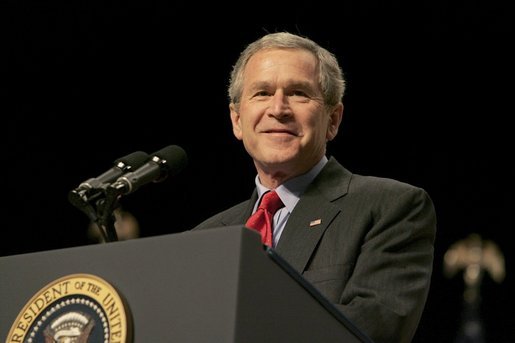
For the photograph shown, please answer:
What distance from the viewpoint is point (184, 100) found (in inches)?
227

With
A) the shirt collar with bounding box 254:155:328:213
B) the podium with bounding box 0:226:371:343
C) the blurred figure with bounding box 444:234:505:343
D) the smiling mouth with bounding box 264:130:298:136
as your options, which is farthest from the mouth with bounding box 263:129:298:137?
the blurred figure with bounding box 444:234:505:343

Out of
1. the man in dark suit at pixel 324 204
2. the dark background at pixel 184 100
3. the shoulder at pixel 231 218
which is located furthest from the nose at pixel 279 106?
the dark background at pixel 184 100

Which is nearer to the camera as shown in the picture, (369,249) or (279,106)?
(369,249)

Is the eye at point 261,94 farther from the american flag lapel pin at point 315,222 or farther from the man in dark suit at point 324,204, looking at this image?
the american flag lapel pin at point 315,222

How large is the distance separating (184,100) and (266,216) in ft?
11.8

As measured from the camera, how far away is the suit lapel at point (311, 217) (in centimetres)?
201

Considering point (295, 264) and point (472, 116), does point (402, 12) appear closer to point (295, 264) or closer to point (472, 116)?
point (472, 116)

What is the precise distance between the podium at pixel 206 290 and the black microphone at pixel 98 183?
281mm

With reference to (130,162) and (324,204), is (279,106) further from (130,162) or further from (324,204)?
(130,162)

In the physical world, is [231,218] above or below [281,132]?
below

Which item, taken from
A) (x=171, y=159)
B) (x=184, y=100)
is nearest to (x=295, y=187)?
(x=171, y=159)

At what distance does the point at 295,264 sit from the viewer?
200 cm

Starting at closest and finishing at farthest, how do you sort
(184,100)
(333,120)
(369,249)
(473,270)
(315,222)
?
(369,249) < (315,222) < (333,120) < (184,100) < (473,270)

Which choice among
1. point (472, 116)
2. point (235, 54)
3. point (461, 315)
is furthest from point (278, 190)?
point (461, 315)
